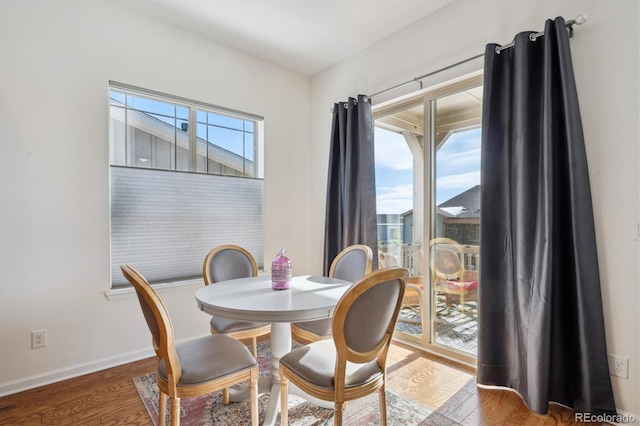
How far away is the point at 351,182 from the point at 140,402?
7.66ft

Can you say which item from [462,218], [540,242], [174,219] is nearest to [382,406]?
[540,242]

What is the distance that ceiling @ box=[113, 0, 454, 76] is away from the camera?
8.36 ft

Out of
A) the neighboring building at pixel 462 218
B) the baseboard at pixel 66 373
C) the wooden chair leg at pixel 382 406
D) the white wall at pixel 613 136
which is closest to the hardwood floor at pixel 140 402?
the baseboard at pixel 66 373

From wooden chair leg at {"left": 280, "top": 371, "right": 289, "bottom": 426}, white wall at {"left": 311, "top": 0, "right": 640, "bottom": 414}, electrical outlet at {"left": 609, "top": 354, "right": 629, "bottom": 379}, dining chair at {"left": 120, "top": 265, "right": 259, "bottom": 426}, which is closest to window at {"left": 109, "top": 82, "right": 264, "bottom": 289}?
dining chair at {"left": 120, "top": 265, "right": 259, "bottom": 426}

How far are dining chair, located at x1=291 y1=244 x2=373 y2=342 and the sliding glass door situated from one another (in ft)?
2.37

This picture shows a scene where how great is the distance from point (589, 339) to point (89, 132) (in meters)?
3.53

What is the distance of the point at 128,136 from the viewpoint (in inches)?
108

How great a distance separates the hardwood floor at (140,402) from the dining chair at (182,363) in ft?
1.91

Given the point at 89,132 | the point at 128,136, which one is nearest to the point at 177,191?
the point at 128,136

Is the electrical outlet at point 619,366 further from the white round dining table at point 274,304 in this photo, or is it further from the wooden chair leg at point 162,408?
the wooden chair leg at point 162,408

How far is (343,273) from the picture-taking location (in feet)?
8.36

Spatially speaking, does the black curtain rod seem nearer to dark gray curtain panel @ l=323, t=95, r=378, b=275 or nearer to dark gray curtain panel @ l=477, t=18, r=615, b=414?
dark gray curtain panel @ l=477, t=18, r=615, b=414

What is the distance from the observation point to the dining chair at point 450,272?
104 inches

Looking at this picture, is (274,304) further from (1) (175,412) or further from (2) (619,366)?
(2) (619,366)
